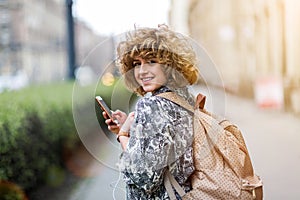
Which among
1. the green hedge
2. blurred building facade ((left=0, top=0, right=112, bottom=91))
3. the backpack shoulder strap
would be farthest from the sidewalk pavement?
blurred building facade ((left=0, top=0, right=112, bottom=91))

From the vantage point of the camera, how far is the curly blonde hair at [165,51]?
7.66 feet

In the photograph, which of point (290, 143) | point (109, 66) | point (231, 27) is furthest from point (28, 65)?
point (109, 66)

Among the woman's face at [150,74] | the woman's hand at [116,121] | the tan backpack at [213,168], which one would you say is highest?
the woman's face at [150,74]

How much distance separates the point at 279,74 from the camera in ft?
43.2

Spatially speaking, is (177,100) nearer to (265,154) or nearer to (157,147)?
(157,147)

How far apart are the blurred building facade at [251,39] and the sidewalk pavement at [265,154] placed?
0.65 m

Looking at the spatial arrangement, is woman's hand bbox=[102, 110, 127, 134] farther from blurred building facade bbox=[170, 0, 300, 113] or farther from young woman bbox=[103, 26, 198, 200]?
blurred building facade bbox=[170, 0, 300, 113]

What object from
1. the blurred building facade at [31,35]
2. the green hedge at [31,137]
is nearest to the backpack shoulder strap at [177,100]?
the green hedge at [31,137]

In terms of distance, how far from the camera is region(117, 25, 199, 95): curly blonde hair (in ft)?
7.66

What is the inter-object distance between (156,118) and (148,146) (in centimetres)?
10

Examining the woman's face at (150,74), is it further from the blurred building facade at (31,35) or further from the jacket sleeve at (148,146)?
the blurred building facade at (31,35)

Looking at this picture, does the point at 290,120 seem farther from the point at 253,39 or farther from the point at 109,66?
the point at 109,66

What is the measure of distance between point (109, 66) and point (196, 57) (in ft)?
Answer: 1.61

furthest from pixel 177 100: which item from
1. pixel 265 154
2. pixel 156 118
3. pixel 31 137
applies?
pixel 265 154
